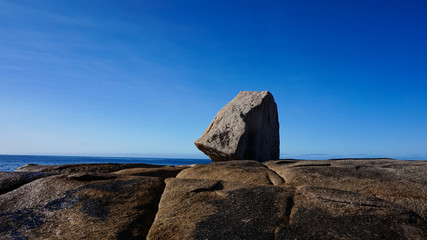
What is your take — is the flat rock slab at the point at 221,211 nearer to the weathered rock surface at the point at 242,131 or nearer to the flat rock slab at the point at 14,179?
the flat rock slab at the point at 14,179

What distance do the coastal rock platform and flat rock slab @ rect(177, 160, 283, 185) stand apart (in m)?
0.06

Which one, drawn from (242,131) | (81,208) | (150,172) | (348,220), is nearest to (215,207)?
(348,220)

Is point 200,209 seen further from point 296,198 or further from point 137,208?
point 296,198

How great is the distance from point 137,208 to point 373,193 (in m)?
4.42

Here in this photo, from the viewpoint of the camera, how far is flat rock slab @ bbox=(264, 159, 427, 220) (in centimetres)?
525

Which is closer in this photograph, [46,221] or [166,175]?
[46,221]

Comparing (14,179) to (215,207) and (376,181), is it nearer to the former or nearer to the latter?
(215,207)

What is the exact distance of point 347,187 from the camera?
5.90 meters

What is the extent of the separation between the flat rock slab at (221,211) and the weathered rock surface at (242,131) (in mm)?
6872

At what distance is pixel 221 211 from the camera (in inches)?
174

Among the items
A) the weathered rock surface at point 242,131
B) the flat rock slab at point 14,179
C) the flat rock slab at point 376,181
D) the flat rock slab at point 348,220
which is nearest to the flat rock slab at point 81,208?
the flat rock slab at point 14,179

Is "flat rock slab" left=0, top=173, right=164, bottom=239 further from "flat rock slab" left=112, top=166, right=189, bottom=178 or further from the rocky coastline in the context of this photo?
"flat rock slab" left=112, top=166, right=189, bottom=178

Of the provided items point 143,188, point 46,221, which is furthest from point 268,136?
point 46,221

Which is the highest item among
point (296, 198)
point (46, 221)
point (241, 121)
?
point (241, 121)
